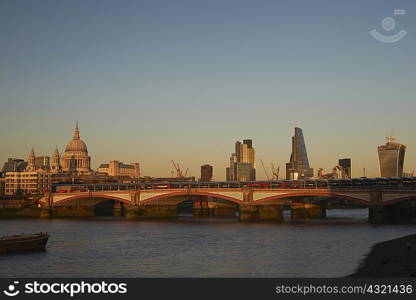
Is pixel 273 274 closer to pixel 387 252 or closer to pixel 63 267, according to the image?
pixel 387 252

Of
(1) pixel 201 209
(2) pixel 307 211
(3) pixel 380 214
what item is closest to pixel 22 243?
(3) pixel 380 214

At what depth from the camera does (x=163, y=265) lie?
51.1 m

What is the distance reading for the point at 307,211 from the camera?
12850 cm

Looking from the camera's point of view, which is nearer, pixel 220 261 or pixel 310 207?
pixel 220 261

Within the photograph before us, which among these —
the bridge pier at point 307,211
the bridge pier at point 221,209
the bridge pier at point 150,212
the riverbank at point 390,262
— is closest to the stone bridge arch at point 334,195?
the bridge pier at point 307,211

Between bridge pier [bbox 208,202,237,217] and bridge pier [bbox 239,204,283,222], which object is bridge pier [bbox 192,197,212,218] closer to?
bridge pier [bbox 208,202,237,217]

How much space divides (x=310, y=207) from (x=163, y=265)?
8326 cm

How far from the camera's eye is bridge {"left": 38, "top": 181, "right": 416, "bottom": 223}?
317 feet

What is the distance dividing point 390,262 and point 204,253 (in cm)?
2177

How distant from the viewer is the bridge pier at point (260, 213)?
110 metres

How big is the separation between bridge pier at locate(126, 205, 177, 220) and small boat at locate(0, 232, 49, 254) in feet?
200

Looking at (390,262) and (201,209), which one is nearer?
(390,262)

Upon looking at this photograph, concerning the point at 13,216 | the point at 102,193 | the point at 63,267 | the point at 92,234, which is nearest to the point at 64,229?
the point at 92,234

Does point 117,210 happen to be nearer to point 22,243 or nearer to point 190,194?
point 190,194
